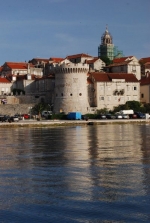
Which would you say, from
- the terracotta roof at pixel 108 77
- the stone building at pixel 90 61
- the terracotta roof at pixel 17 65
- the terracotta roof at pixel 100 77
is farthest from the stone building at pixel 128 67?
the terracotta roof at pixel 17 65

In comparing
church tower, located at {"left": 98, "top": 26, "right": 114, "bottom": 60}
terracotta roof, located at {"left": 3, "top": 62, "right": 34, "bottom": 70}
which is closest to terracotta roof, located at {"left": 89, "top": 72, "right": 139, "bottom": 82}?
terracotta roof, located at {"left": 3, "top": 62, "right": 34, "bottom": 70}

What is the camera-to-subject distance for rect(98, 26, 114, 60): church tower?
11756 centimetres

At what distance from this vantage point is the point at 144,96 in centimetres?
8619

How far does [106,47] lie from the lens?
117562mm

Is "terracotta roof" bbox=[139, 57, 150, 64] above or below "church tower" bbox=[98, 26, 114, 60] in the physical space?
below

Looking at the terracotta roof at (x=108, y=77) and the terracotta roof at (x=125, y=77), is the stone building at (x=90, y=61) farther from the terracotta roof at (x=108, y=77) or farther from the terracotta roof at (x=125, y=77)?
the terracotta roof at (x=108, y=77)

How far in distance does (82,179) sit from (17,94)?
7015 centimetres

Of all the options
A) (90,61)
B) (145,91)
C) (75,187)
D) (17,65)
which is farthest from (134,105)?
(75,187)

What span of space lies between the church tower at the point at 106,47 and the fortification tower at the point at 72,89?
4135 centimetres

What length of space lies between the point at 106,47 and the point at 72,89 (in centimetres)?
4319

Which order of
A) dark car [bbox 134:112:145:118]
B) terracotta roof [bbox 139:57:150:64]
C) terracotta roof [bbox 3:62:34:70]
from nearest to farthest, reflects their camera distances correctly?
dark car [bbox 134:112:145:118] < terracotta roof [bbox 3:62:34:70] < terracotta roof [bbox 139:57:150:64]

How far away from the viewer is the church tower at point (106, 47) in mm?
117562

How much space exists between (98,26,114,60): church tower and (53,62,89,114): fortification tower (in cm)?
4135

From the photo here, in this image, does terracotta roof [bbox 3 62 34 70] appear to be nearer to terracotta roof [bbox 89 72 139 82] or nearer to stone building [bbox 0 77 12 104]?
stone building [bbox 0 77 12 104]
